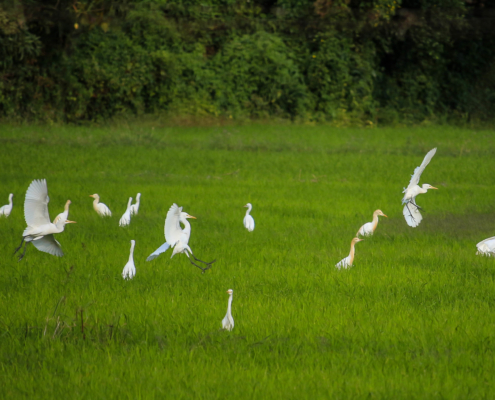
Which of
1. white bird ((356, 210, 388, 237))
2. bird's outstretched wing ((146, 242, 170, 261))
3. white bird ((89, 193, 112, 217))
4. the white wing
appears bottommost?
white bird ((89, 193, 112, 217))

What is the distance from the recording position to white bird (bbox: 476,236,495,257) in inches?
267

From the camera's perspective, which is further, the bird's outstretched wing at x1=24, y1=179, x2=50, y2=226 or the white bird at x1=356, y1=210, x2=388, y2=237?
the white bird at x1=356, y1=210, x2=388, y2=237

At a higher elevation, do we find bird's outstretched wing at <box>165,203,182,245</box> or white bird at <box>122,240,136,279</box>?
bird's outstretched wing at <box>165,203,182,245</box>

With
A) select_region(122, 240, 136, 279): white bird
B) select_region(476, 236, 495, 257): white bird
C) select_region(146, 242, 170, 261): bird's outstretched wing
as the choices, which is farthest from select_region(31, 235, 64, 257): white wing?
select_region(476, 236, 495, 257): white bird

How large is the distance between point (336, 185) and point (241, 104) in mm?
12555

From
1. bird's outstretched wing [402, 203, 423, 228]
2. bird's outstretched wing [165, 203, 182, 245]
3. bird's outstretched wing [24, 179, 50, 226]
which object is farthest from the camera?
bird's outstretched wing [402, 203, 423, 228]

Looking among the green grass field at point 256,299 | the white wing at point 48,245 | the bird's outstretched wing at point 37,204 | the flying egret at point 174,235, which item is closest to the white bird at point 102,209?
the green grass field at point 256,299

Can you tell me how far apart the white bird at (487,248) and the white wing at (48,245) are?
14.3 ft

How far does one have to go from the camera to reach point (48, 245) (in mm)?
6039

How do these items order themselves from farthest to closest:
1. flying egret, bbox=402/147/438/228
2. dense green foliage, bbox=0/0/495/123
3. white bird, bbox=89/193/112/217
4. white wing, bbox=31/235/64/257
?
dense green foliage, bbox=0/0/495/123 < white bird, bbox=89/193/112/217 < flying egret, bbox=402/147/438/228 < white wing, bbox=31/235/64/257

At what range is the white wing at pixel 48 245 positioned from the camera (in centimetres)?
595

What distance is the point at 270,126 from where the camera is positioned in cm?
2252

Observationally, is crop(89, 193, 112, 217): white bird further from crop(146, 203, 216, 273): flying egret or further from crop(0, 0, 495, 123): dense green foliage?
crop(0, 0, 495, 123): dense green foliage

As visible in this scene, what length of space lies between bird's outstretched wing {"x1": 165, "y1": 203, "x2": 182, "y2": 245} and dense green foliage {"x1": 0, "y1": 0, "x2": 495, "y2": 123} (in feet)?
52.9
